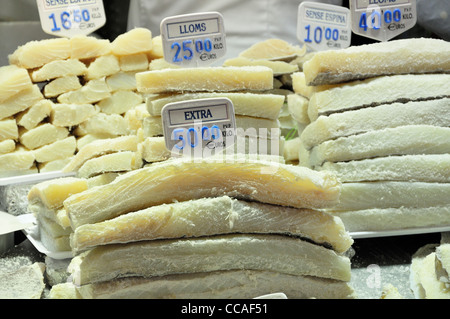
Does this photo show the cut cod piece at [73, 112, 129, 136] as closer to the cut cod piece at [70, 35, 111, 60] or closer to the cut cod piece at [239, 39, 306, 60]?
the cut cod piece at [70, 35, 111, 60]

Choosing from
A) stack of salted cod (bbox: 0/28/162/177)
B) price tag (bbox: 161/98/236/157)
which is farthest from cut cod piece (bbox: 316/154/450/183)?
stack of salted cod (bbox: 0/28/162/177)

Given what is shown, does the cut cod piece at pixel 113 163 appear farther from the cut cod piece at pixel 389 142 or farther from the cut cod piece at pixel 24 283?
the cut cod piece at pixel 389 142

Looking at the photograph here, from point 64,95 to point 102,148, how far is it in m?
1.07

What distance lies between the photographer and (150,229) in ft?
4.52

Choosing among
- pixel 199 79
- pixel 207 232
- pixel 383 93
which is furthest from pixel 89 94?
pixel 207 232

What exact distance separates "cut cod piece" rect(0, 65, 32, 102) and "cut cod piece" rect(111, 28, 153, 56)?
0.60 metres

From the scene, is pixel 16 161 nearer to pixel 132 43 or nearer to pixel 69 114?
pixel 69 114

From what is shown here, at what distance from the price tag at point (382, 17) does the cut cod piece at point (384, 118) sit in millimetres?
484

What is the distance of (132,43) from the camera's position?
3350 millimetres

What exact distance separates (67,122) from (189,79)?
1.35 meters

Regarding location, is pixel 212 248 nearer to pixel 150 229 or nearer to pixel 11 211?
pixel 150 229

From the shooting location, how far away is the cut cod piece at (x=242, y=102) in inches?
87.0
